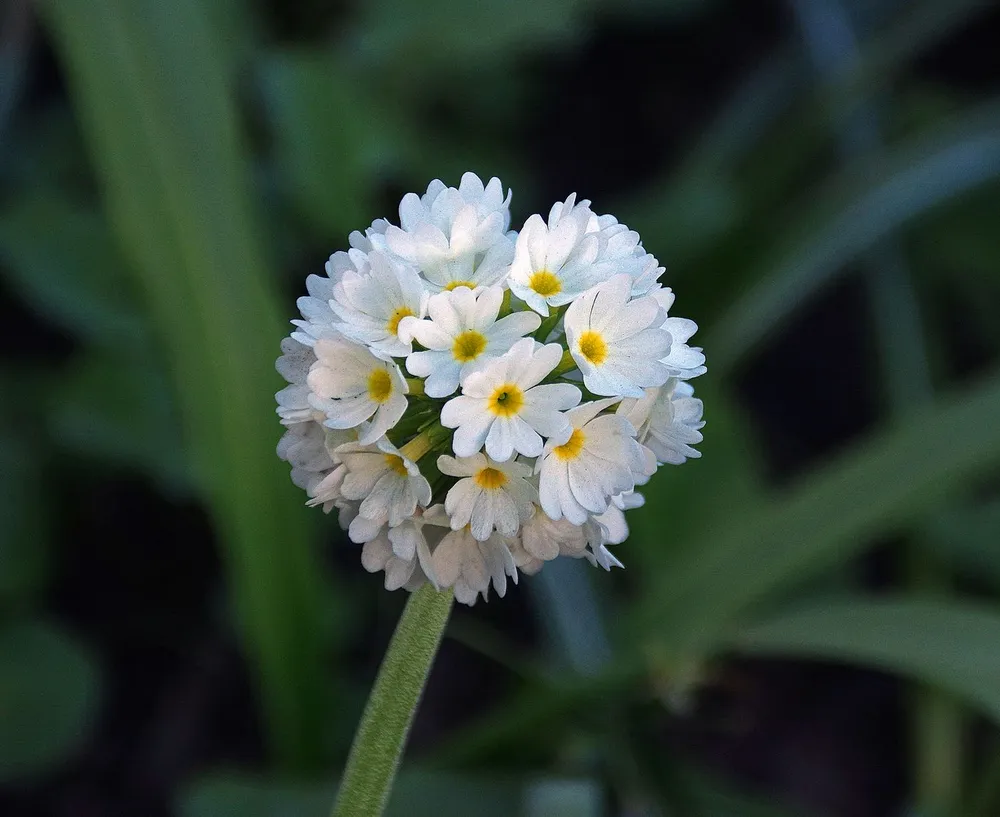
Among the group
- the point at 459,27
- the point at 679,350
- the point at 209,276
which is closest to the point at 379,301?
the point at 679,350

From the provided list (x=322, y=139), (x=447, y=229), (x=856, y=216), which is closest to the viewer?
(x=447, y=229)

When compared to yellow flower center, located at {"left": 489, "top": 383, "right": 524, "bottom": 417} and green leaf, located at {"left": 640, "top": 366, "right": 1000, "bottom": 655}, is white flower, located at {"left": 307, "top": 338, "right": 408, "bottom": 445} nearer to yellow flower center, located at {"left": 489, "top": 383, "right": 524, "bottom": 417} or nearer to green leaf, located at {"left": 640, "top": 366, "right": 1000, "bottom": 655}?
yellow flower center, located at {"left": 489, "top": 383, "right": 524, "bottom": 417}

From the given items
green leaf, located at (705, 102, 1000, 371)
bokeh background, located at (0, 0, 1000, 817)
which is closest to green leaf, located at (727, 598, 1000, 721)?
bokeh background, located at (0, 0, 1000, 817)

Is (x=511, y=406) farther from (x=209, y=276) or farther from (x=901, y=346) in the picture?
(x=901, y=346)

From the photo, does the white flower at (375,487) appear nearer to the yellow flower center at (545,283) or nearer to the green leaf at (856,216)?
the yellow flower center at (545,283)

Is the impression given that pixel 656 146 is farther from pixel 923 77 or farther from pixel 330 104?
pixel 330 104
